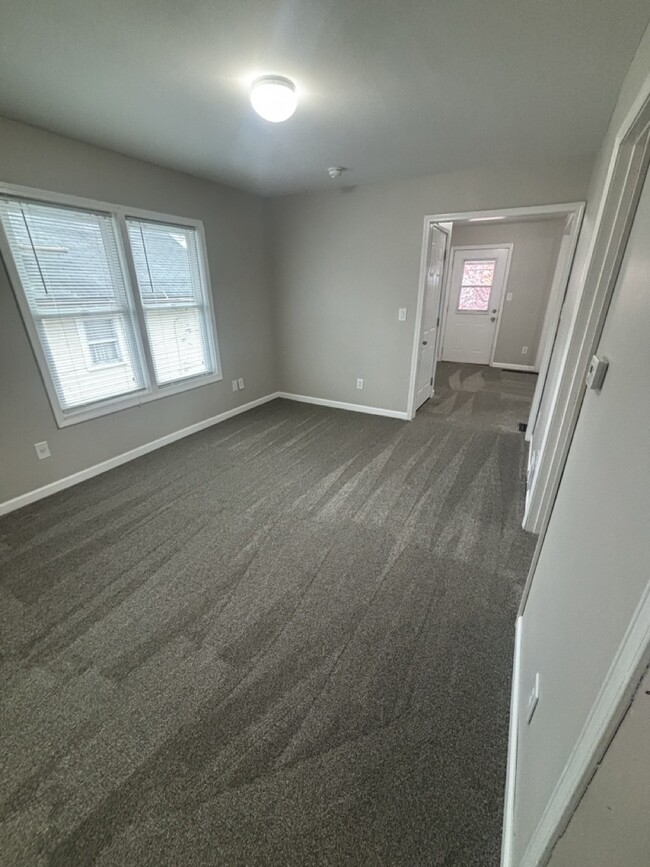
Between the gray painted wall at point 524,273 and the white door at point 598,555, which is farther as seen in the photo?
the gray painted wall at point 524,273

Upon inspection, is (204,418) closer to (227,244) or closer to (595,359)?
(227,244)

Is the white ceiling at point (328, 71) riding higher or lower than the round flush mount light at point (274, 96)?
higher

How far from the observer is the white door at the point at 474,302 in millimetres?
6016

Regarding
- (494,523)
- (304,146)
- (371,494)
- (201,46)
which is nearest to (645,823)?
(494,523)

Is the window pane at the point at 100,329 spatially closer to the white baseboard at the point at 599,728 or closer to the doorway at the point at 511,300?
the doorway at the point at 511,300

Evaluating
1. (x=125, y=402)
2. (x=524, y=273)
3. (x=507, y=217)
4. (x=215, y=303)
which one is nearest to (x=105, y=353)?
(x=125, y=402)

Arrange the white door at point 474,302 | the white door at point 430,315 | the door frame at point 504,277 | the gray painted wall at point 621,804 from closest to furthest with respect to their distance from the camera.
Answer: the gray painted wall at point 621,804, the white door at point 430,315, the door frame at point 504,277, the white door at point 474,302

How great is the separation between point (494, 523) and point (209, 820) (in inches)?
80.9

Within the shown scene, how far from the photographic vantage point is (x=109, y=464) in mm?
3045

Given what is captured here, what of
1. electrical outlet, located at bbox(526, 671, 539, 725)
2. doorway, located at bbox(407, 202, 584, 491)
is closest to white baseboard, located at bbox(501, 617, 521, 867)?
electrical outlet, located at bbox(526, 671, 539, 725)

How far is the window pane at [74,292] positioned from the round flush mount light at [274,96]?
5.47 feet

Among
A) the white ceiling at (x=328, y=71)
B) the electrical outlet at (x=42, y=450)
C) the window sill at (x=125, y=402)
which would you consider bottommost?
the electrical outlet at (x=42, y=450)

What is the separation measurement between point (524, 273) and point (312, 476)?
5.47 metres

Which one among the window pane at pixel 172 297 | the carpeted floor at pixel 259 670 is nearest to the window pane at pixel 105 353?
the window pane at pixel 172 297
